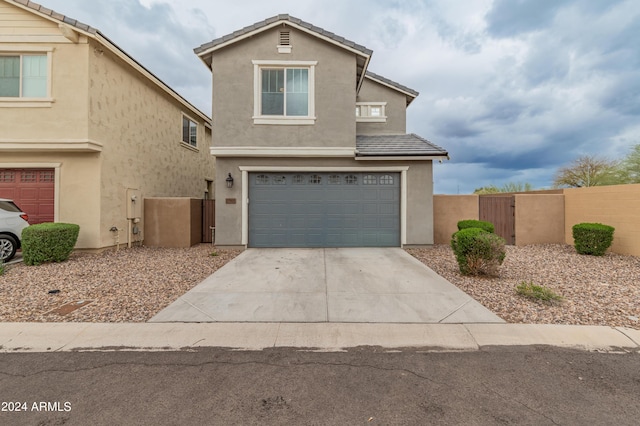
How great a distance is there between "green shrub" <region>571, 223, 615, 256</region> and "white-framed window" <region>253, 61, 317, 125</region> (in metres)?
9.33

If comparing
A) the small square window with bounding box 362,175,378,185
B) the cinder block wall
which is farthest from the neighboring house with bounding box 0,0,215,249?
the small square window with bounding box 362,175,378,185

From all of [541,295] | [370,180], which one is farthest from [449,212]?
[541,295]

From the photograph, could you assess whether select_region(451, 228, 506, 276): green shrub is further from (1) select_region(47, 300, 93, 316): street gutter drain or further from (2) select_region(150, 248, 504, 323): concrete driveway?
(1) select_region(47, 300, 93, 316): street gutter drain

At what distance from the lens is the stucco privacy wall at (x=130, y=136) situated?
918cm

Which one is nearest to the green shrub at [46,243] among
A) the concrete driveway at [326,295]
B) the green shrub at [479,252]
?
the concrete driveway at [326,295]

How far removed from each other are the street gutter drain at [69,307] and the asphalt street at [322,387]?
4.40 feet

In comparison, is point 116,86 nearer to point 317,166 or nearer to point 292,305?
point 317,166

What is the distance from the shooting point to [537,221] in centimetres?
1105

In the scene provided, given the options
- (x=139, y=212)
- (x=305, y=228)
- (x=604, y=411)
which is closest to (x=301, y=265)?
(x=305, y=228)

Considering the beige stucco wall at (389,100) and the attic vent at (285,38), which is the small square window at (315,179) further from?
the beige stucco wall at (389,100)

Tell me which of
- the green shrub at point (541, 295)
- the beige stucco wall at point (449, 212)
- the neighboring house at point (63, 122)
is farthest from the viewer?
the beige stucco wall at point (449, 212)

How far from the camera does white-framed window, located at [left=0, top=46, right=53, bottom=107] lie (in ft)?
28.3

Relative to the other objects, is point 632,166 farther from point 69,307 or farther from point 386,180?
point 69,307

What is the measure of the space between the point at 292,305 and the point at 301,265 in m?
2.66
